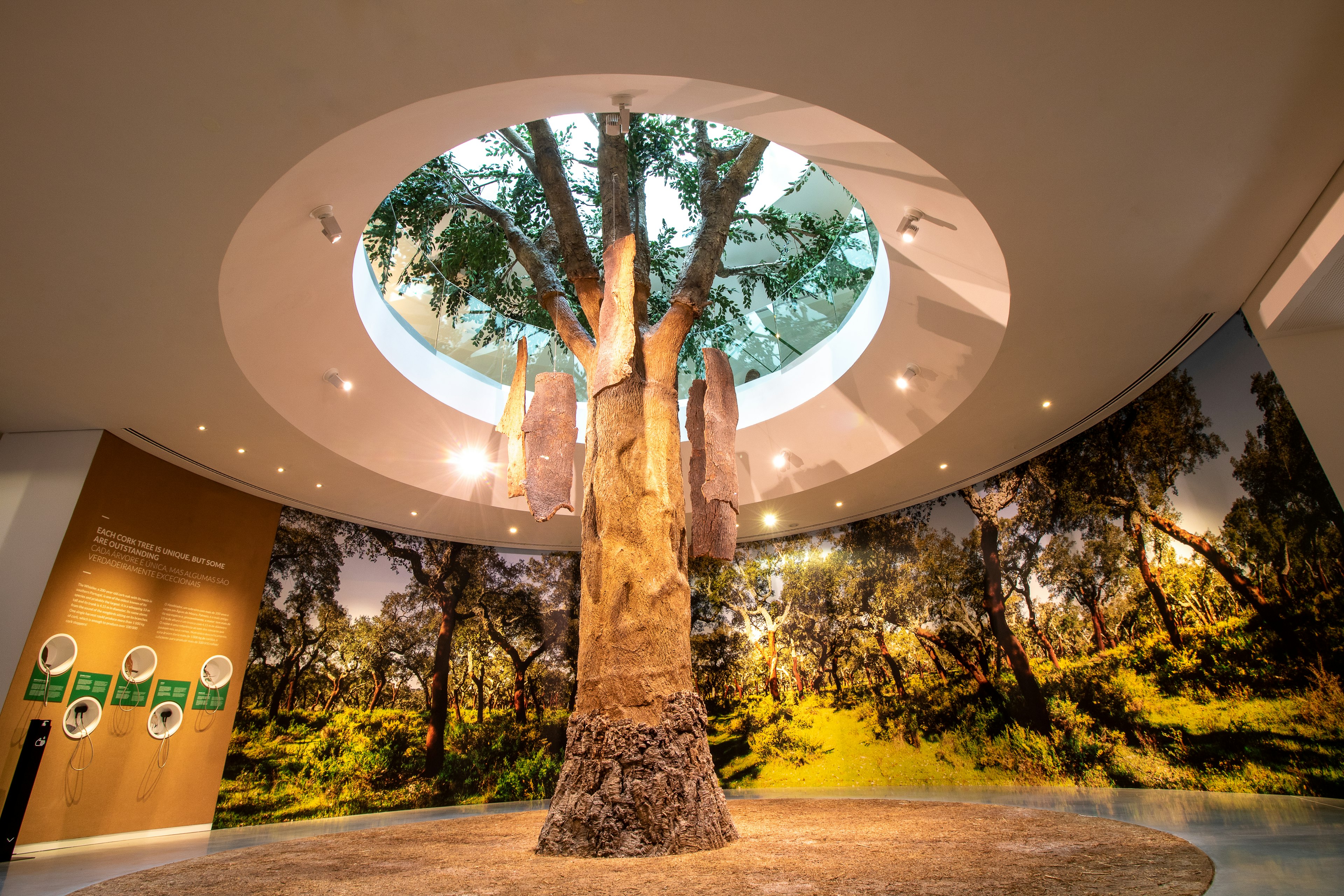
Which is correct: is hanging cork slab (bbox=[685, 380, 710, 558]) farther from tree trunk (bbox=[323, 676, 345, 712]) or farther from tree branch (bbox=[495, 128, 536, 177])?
tree trunk (bbox=[323, 676, 345, 712])

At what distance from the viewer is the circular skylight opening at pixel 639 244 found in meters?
7.46

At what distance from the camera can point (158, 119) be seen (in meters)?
4.01

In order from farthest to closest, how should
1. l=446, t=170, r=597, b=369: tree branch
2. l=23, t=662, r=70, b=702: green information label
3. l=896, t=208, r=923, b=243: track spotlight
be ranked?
l=23, t=662, r=70, b=702: green information label < l=446, t=170, r=597, b=369: tree branch < l=896, t=208, r=923, b=243: track spotlight

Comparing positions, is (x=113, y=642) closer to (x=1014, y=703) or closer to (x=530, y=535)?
(x=530, y=535)

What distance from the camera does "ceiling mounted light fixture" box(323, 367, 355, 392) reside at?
727 centimetres

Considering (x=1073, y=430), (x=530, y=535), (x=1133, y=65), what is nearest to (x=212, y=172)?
(x=1133, y=65)

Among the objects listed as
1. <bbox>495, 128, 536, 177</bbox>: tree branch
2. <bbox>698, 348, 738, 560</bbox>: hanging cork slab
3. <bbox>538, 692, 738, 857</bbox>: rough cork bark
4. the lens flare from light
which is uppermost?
<bbox>495, 128, 536, 177</bbox>: tree branch

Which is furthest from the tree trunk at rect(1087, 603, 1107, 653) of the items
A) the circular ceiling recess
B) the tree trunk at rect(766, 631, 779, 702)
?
the tree trunk at rect(766, 631, 779, 702)

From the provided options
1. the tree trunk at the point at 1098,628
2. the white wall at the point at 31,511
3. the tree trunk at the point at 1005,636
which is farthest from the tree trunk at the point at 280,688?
the tree trunk at the point at 1098,628

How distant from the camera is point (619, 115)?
444cm

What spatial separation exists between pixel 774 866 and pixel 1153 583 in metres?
6.36

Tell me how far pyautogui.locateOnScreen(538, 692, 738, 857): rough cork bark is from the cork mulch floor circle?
155mm

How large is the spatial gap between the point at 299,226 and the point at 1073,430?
8250mm

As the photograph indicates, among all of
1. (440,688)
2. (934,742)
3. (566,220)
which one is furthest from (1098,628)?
(440,688)
